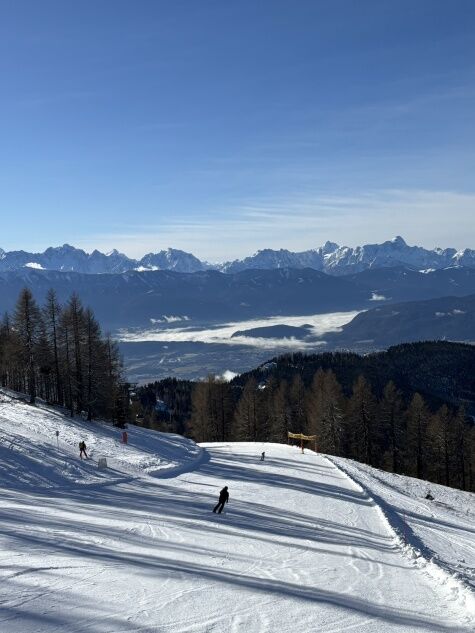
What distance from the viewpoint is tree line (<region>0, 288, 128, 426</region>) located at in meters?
55.6

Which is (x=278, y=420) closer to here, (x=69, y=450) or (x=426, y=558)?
(x=69, y=450)

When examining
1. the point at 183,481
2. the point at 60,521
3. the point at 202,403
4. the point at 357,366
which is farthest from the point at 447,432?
the point at 357,366

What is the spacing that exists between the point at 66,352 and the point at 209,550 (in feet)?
140

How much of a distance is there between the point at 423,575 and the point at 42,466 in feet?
77.1

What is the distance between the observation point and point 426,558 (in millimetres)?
19703

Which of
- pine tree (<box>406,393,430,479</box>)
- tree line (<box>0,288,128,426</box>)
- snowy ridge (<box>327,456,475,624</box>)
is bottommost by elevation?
pine tree (<box>406,393,430,479</box>)

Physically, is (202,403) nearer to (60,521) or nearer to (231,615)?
(60,521)

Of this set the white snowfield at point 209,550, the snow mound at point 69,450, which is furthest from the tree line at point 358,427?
the white snowfield at point 209,550

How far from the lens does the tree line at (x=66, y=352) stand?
55.6m

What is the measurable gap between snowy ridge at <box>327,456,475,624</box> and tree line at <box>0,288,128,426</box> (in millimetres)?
32062

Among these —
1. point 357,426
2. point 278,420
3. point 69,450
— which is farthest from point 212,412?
point 69,450

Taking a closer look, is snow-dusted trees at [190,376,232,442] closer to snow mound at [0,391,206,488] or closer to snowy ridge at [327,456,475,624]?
snow mound at [0,391,206,488]

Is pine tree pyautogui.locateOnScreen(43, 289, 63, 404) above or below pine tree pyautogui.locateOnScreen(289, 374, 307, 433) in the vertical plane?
above

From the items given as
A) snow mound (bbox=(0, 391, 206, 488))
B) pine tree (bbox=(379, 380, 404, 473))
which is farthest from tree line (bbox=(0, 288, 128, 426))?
pine tree (bbox=(379, 380, 404, 473))
